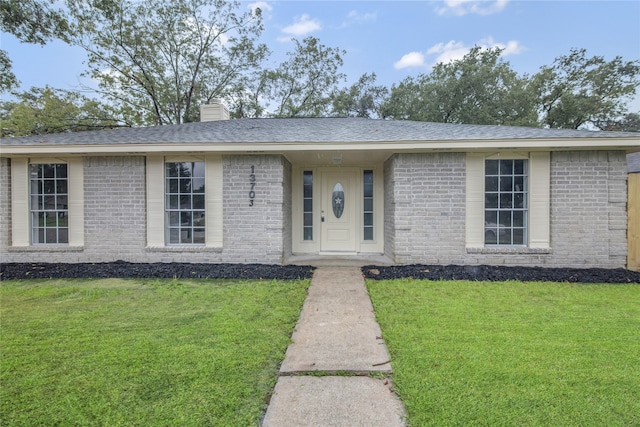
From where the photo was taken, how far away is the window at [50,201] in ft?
23.7

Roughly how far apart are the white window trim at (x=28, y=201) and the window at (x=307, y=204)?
5.00 metres

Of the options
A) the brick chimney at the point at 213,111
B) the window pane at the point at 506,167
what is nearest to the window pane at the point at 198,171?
the brick chimney at the point at 213,111

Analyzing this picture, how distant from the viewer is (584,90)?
21281 mm

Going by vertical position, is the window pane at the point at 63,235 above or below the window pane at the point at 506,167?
below

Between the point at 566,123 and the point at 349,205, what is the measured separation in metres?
20.5

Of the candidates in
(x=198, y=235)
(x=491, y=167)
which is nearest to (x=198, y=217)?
(x=198, y=235)

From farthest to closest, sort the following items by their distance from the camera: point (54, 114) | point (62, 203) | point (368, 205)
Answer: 1. point (54, 114)
2. point (368, 205)
3. point (62, 203)

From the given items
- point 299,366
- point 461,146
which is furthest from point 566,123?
point 299,366

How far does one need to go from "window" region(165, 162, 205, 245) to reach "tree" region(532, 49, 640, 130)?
23.4m

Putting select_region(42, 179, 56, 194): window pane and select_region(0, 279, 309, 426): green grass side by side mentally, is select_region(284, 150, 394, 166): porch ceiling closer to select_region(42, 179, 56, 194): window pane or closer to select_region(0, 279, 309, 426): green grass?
select_region(0, 279, 309, 426): green grass

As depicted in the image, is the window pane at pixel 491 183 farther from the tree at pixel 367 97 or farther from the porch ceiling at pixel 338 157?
the tree at pixel 367 97

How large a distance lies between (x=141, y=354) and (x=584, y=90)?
27.9 metres

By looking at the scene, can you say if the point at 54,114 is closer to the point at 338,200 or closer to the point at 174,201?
the point at 174,201

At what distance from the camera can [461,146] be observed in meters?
6.34
